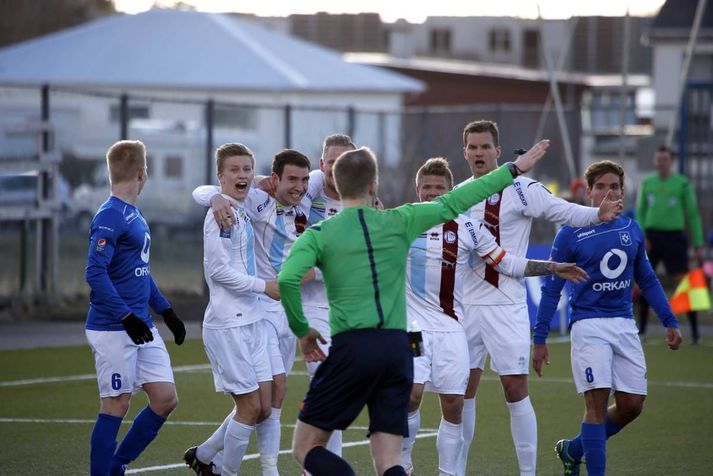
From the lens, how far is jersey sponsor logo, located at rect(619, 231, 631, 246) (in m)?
8.84

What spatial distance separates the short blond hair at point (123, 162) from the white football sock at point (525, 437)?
2.91 meters

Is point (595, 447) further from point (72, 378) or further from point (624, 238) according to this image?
point (72, 378)

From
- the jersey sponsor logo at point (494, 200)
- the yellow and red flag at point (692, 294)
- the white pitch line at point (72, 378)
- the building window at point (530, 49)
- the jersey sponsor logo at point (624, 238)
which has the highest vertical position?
the building window at point (530, 49)

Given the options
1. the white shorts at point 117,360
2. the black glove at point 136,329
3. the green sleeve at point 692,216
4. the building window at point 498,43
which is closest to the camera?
the black glove at point 136,329

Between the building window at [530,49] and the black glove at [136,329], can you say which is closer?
the black glove at [136,329]

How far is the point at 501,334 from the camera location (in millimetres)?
9047

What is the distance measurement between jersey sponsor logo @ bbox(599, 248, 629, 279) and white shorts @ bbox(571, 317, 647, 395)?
282mm

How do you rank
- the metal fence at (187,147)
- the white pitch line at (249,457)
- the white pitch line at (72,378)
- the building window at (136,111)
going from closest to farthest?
the white pitch line at (249,457) < the white pitch line at (72,378) < the metal fence at (187,147) < the building window at (136,111)

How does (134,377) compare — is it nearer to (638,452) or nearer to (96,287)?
(96,287)

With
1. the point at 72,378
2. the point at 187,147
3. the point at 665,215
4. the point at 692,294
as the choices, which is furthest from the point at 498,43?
the point at 72,378

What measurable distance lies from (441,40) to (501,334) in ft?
291

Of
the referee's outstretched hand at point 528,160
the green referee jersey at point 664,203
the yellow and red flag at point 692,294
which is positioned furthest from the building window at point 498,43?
the referee's outstretched hand at point 528,160

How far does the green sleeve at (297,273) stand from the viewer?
22.7 ft

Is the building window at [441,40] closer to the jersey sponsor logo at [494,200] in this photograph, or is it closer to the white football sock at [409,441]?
the jersey sponsor logo at [494,200]
